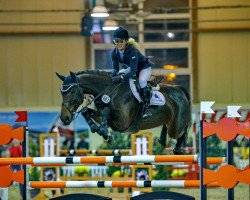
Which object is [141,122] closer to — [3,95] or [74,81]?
[74,81]

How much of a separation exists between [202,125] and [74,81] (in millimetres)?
1122

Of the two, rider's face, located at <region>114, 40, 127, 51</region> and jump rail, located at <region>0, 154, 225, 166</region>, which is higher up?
rider's face, located at <region>114, 40, 127, 51</region>

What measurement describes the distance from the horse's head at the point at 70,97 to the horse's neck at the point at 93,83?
0.07 m

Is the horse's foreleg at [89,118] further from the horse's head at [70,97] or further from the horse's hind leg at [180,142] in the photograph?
the horse's hind leg at [180,142]

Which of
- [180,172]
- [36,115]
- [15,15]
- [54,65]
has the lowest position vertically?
[180,172]

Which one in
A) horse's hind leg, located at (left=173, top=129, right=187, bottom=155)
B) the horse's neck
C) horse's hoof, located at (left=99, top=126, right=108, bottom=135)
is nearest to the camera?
horse's hoof, located at (left=99, top=126, right=108, bottom=135)

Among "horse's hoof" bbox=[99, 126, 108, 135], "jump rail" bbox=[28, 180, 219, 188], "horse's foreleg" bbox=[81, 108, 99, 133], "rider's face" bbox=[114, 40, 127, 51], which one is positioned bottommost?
"jump rail" bbox=[28, 180, 219, 188]

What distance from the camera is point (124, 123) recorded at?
5.20m

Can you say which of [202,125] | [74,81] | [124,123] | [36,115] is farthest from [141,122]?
[36,115]

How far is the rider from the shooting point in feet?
16.9

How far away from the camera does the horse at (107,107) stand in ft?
16.6

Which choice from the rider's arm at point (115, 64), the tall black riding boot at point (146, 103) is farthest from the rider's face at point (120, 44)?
the tall black riding boot at point (146, 103)

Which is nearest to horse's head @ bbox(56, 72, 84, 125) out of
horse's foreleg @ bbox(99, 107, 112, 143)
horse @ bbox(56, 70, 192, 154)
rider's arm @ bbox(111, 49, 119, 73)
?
horse @ bbox(56, 70, 192, 154)

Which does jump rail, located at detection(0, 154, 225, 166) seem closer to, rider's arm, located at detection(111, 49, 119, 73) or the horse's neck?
the horse's neck
